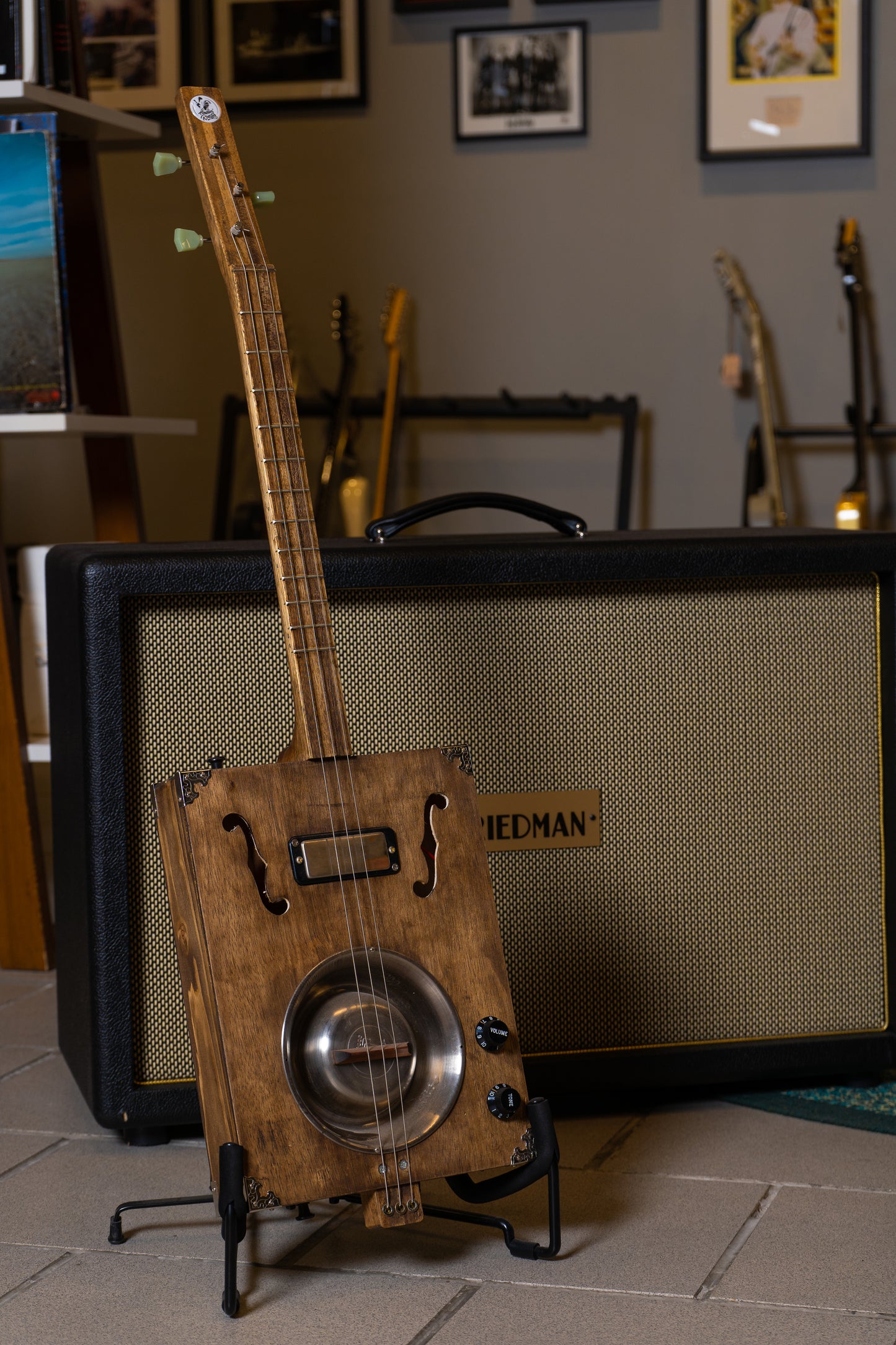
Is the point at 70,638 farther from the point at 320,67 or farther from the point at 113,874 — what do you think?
the point at 320,67

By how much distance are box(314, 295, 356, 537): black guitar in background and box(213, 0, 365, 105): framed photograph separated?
0.37 metres

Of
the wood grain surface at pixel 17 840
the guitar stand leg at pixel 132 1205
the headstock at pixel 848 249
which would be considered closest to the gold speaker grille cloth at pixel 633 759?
the guitar stand leg at pixel 132 1205

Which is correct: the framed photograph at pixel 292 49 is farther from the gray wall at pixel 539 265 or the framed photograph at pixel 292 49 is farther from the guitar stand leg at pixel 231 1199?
the guitar stand leg at pixel 231 1199

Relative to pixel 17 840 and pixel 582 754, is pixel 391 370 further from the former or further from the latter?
pixel 582 754

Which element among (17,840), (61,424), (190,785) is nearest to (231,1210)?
(190,785)

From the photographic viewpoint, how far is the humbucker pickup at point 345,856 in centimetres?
92

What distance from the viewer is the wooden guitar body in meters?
0.89

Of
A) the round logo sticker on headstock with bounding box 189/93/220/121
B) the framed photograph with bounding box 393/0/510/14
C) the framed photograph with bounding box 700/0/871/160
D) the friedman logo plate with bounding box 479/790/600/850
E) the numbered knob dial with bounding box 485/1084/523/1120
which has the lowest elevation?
the numbered knob dial with bounding box 485/1084/523/1120

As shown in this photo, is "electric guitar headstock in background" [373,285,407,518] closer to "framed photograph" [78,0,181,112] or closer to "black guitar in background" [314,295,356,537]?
"black guitar in background" [314,295,356,537]

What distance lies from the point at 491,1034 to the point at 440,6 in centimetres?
213

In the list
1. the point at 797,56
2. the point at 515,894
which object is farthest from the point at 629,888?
the point at 797,56

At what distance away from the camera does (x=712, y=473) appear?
2.58 m

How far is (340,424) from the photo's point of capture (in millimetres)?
2582

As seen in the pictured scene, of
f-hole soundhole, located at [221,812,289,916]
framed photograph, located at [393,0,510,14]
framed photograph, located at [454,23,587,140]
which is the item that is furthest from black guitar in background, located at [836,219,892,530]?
f-hole soundhole, located at [221,812,289,916]
